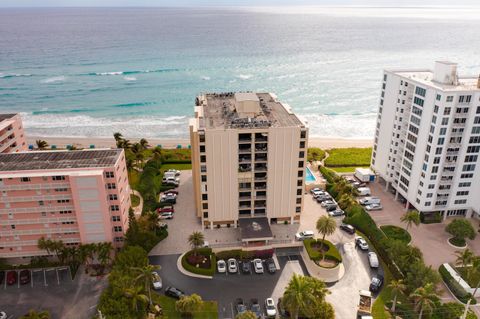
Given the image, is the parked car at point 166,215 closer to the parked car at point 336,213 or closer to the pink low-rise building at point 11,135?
the parked car at point 336,213

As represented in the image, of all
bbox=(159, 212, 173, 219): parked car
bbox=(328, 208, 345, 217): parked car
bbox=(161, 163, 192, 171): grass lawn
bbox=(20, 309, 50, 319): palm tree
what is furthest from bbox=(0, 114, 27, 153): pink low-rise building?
bbox=(328, 208, 345, 217): parked car

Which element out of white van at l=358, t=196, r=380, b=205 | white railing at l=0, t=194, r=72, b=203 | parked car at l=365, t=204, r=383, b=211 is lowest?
parked car at l=365, t=204, r=383, b=211

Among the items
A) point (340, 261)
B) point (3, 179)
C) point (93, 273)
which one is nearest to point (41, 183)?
point (3, 179)

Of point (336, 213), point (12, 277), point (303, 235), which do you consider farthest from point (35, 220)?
point (336, 213)

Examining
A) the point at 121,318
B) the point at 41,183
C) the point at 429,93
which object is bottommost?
the point at 121,318

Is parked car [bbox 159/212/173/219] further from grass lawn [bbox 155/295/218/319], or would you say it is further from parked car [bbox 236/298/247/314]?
parked car [bbox 236/298/247/314]

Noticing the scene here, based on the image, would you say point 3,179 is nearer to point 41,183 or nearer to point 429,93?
point 41,183

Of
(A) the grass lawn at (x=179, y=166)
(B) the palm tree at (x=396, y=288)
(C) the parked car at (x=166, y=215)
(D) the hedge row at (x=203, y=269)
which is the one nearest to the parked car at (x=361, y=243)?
(B) the palm tree at (x=396, y=288)
